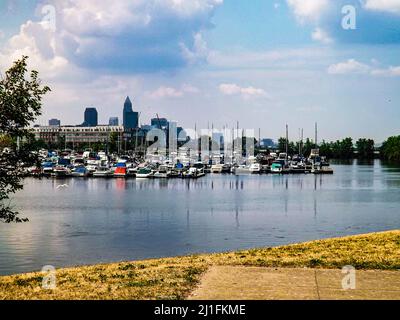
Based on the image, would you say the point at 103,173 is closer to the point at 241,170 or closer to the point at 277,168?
the point at 241,170

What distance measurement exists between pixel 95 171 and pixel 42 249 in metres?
89.0

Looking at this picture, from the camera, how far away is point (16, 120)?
1703 cm

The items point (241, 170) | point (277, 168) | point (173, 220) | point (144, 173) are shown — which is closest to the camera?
point (173, 220)

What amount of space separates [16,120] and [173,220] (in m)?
34.1

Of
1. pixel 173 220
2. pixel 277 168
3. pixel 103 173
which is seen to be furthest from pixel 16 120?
pixel 277 168

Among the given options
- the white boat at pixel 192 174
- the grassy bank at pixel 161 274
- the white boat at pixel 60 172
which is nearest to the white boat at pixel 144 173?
the white boat at pixel 192 174

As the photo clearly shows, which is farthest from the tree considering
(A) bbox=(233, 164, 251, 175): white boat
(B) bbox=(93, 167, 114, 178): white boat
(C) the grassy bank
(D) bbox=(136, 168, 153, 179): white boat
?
(A) bbox=(233, 164, 251, 175): white boat

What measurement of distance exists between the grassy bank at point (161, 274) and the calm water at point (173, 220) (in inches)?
442

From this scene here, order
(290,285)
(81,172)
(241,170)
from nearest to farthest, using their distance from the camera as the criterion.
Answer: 1. (290,285)
2. (81,172)
3. (241,170)

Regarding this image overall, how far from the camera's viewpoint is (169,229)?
4416 centimetres

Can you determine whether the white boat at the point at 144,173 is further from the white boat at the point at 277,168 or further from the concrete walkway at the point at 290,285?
the concrete walkway at the point at 290,285

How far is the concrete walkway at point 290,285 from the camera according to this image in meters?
13.1
